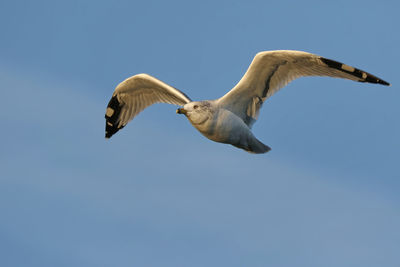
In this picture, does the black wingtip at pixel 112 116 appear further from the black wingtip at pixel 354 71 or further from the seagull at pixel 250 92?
the black wingtip at pixel 354 71

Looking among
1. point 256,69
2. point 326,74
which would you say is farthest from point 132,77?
point 326,74

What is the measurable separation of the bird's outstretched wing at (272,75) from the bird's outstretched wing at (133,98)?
1.63 meters

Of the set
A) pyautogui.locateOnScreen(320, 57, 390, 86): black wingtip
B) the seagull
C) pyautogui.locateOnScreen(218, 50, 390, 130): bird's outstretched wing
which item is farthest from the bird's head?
pyautogui.locateOnScreen(320, 57, 390, 86): black wingtip

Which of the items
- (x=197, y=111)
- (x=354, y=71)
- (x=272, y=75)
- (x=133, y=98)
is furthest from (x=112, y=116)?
(x=354, y=71)

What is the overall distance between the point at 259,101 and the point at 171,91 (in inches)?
86.6

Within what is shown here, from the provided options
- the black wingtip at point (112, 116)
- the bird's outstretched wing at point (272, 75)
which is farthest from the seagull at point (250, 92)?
the black wingtip at point (112, 116)

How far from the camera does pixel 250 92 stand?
15961 mm

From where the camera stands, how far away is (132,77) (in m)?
17.4

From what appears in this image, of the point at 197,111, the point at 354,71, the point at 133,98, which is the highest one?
the point at 354,71

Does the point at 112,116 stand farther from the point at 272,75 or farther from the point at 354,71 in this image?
the point at 354,71

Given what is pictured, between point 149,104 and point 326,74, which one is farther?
point 149,104

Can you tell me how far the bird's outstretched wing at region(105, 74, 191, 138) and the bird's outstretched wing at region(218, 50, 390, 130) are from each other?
1634 mm

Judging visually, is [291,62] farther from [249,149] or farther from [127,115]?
[127,115]

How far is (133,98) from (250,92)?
3862 mm
